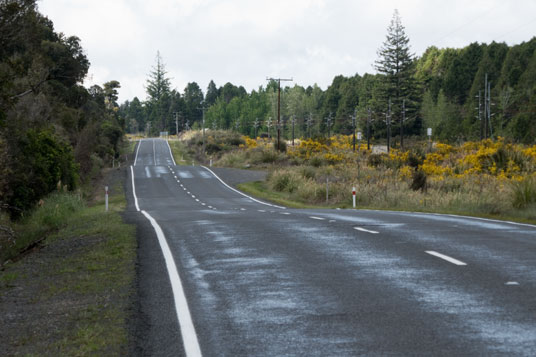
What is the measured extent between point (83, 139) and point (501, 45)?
6643 centimetres

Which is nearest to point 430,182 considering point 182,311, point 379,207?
point 379,207

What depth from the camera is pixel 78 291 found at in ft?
29.7

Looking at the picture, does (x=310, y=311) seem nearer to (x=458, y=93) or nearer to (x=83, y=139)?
(x=83, y=139)

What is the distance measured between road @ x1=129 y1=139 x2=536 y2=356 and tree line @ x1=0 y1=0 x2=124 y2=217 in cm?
588

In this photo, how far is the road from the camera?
6.02 meters

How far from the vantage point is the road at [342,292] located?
19.7 ft

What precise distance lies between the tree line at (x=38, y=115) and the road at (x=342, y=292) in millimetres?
5876

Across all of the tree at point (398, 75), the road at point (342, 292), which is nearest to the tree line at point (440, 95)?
the tree at point (398, 75)

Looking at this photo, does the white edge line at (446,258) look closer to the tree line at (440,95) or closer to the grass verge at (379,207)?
the grass verge at (379,207)

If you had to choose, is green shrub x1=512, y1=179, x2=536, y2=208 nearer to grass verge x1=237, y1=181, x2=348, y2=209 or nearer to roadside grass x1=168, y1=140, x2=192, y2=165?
grass verge x1=237, y1=181, x2=348, y2=209

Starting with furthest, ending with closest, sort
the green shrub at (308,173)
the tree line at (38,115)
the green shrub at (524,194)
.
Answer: the green shrub at (308,173)
the green shrub at (524,194)
the tree line at (38,115)

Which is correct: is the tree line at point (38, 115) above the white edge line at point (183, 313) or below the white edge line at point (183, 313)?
above

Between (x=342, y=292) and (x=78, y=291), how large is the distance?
3.30 m

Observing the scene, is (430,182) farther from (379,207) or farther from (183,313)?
(183,313)
